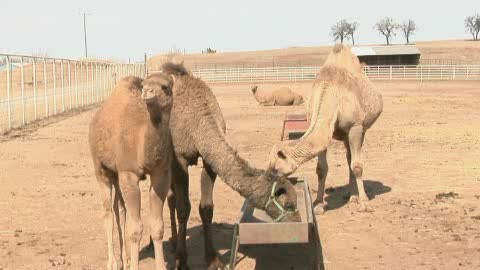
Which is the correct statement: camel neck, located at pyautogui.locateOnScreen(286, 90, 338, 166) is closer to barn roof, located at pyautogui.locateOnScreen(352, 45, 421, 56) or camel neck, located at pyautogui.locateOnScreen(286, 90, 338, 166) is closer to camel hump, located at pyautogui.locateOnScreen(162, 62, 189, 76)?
camel hump, located at pyautogui.locateOnScreen(162, 62, 189, 76)

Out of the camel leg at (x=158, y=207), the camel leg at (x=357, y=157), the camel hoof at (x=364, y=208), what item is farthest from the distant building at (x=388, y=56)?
the camel leg at (x=158, y=207)

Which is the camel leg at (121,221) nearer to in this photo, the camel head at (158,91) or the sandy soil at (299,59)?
the camel head at (158,91)

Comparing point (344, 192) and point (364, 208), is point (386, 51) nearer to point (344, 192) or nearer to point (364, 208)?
point (344, 192)

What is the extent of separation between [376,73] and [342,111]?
47.3 metres

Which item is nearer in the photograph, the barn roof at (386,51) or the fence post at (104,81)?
the fence post at (104,81)

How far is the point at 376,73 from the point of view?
54438mm

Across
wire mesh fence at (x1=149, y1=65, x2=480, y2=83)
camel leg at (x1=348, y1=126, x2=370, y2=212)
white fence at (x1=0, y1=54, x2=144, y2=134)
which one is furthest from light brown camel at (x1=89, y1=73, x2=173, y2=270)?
wire mesh fence at (x1=149, y1=65, x2=480, y2=83)

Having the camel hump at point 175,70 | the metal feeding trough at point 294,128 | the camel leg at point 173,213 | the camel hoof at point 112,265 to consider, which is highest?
the camel hump at point 175,70

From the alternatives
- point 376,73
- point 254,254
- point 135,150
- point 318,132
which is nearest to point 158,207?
→ point 135,150

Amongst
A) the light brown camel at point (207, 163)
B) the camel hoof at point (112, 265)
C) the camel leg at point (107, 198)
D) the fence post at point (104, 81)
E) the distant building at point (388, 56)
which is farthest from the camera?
the distant building at point (388, 56)

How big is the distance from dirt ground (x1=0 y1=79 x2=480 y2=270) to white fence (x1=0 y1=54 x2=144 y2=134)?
377 cm

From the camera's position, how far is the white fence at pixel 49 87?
68.1 ft

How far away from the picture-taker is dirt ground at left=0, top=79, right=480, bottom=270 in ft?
22.8

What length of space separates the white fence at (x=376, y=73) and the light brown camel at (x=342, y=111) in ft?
145
